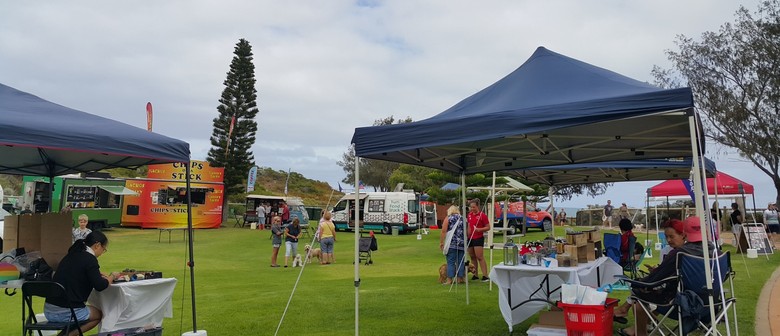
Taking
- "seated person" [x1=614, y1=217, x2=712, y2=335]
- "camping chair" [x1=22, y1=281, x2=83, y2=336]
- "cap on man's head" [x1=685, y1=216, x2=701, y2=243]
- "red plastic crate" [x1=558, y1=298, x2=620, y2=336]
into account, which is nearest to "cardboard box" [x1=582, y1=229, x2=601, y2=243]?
"seated person" [x1=614, y1=217, x2=712, y2=335]

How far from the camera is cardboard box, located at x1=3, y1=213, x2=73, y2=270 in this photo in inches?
213

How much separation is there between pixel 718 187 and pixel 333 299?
37.0 ft

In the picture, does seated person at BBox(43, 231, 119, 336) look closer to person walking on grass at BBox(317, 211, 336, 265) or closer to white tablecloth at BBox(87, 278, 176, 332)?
white tablecloth at BBox(87, 278, 176, 332)

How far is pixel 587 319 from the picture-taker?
440 centimetres

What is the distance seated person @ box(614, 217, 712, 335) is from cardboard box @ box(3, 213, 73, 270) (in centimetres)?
561

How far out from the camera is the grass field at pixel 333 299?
20.2ft

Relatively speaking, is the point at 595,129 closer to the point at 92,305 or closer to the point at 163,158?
the point at 163,158

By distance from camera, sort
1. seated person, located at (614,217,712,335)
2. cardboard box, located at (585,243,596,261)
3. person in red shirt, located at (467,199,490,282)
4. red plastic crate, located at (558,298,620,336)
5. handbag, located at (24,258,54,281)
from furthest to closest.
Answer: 1. person in red shirt, located at (467,199,490,282)
2. cardboard box, located at (585,243,596,261)
3. handbag, located at (24,258,54,281)
4. seated person, located at (614,217,712,335)
5. red plastic crate, located at (558,298,620,336)

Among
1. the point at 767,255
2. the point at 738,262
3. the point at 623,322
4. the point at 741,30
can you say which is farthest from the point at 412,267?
the point at 741,30

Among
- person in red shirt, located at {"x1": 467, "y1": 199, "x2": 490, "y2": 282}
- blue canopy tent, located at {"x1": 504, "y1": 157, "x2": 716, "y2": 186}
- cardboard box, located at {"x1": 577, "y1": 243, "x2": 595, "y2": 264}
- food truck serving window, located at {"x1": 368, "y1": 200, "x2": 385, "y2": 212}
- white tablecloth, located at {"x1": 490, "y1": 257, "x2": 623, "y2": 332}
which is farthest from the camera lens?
food truck serving window, located at {"x1": 368, "y1": 200, "x2": 385, "y2": 212}

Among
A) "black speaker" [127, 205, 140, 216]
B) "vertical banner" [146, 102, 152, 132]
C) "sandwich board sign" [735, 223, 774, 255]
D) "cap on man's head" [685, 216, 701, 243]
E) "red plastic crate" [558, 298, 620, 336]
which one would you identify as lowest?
"red plastic crate" [558, 298, 620, 336]

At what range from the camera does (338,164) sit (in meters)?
58.5

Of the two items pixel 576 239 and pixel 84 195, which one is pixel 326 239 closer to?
pixel 576 239

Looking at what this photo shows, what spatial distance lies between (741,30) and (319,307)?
22195mm
